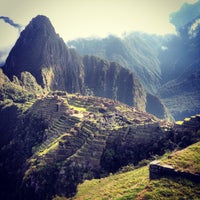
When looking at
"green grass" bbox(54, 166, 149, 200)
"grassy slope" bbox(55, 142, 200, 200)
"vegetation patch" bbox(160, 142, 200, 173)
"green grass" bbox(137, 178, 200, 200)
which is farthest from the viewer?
"green grass" bbox(54, 166, 149, 200)

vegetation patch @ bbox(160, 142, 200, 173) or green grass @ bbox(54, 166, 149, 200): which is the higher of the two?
vegetation patch @ bbox(160, 142, 200, 173)

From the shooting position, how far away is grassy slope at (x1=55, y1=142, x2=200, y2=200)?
350 ft

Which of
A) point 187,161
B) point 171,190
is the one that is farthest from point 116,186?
point 171,190

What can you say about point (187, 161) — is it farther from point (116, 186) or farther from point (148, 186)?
point (116, 186)

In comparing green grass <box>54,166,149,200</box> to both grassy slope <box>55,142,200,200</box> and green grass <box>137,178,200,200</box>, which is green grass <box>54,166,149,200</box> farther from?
green grass <box>137,178,200,200</box>

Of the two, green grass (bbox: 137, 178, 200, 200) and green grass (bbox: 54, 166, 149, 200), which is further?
green grass (bbox: 54, 166, 149, 200)

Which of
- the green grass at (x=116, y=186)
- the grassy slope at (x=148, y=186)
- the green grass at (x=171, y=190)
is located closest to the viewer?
the green grass at (x=171, y=190)

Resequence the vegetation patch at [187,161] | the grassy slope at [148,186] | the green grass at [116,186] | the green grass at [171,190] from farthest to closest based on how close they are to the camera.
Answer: the green grass at [116,186]
the vegetation patch at [187,161]
the grassy slope at [148,186]
the green grass at [171,190]

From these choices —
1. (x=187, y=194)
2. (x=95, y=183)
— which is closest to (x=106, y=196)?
(x=95, y=183)

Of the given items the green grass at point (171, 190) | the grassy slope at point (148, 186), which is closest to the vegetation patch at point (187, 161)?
the grassy slope at point (148, 186)

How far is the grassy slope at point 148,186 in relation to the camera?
350ft

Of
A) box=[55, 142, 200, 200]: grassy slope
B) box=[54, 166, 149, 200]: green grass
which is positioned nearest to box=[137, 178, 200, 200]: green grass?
box=[55, 142, 200, 200]: grassy slope

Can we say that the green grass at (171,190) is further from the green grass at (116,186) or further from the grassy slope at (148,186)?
the green grass at (116,186)

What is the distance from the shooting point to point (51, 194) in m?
162
